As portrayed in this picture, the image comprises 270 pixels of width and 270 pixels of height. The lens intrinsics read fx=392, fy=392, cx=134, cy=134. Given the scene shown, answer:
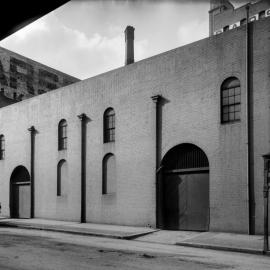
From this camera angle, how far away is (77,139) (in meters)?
22.6

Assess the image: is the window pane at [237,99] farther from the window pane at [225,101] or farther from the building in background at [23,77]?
the building in background at [23,77]

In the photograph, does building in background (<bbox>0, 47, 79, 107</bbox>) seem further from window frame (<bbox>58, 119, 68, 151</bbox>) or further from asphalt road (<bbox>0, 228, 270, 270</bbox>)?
asphalt road (<bbox>0, 228, 270, 270</bbox>)

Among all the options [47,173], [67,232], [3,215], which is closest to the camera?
[67,232]

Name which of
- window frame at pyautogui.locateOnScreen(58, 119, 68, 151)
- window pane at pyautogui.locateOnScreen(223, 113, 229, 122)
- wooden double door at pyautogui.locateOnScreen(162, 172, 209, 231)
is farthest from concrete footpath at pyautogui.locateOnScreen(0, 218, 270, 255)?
window frame at pyautogui.locateOnScreen(58, 119, 68, 151)

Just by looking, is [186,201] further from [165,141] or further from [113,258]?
[113,258]

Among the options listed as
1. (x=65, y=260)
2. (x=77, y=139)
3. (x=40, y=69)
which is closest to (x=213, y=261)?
(x=65, y=260)

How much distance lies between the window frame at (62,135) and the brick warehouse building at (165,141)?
7cm

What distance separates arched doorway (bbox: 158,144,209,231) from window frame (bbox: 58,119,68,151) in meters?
8.10

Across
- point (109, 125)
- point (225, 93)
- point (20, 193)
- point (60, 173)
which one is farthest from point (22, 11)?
point (20, 193)

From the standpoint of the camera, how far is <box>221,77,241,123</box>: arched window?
625 inches

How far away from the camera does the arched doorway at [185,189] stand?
663 inches

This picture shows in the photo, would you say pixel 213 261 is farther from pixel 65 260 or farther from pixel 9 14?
pixel 9 14

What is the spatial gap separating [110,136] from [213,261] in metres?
12.0

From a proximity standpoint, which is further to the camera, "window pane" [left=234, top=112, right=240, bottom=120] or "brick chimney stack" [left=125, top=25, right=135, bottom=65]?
"brick chimney stack" [left=125, top=25, right=135, bottom=65]
